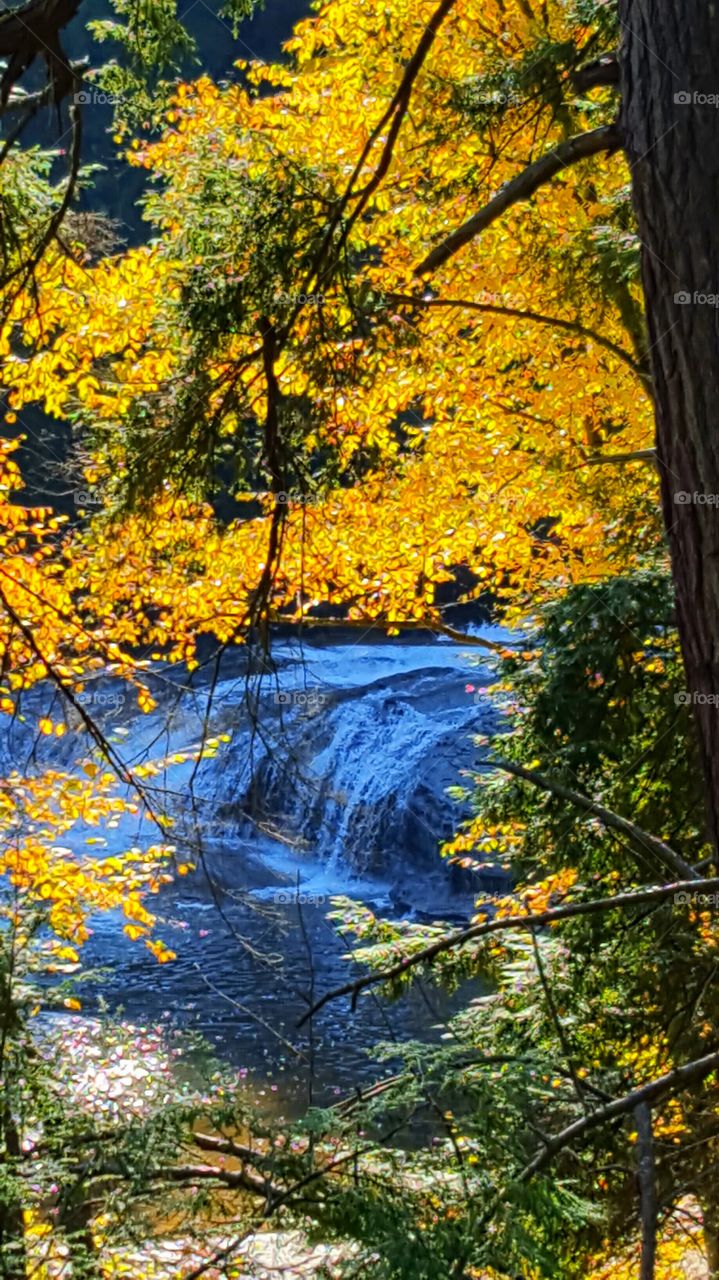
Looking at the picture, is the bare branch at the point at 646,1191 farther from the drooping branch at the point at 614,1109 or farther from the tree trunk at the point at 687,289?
the tree trunk at the point at 687,289

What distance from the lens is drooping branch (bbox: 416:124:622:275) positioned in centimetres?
204

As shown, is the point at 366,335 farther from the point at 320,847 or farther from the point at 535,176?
the point at 320,847

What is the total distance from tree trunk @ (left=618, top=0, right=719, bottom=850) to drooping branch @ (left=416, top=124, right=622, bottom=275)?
9.0 inches

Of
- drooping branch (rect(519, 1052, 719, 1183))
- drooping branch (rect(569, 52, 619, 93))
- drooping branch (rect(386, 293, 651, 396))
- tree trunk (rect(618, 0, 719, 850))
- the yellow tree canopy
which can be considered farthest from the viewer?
drooping branch (rect(386, 293, 651, 396))

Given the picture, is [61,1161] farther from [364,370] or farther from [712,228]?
[712,228]

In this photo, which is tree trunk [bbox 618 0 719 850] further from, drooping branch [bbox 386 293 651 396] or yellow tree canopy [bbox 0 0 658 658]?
drooping branch [bbox 386 293 651 396]

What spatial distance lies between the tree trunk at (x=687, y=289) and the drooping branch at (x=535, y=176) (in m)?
0.23

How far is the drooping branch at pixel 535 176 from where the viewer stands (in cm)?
204

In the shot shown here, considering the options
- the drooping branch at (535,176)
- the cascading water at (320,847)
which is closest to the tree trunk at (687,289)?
the drooping branch at (535,176)

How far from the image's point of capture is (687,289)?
1640 millimetres

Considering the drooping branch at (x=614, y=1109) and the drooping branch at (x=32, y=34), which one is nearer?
the drooping branch at (x=614, y=1109)

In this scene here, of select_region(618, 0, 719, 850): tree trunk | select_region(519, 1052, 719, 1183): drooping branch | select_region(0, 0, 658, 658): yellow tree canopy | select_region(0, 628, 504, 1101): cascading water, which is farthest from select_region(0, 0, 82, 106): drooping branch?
select_region(0, 628, 504, 1101): cascading water

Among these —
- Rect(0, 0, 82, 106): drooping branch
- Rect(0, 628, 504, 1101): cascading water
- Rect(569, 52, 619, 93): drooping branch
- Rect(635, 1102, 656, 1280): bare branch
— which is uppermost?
Rect(0, 0, 82, 106): drooping branch

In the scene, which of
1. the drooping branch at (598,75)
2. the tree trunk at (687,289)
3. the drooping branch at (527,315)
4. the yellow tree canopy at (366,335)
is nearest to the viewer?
the tree trunk at (687,289)
